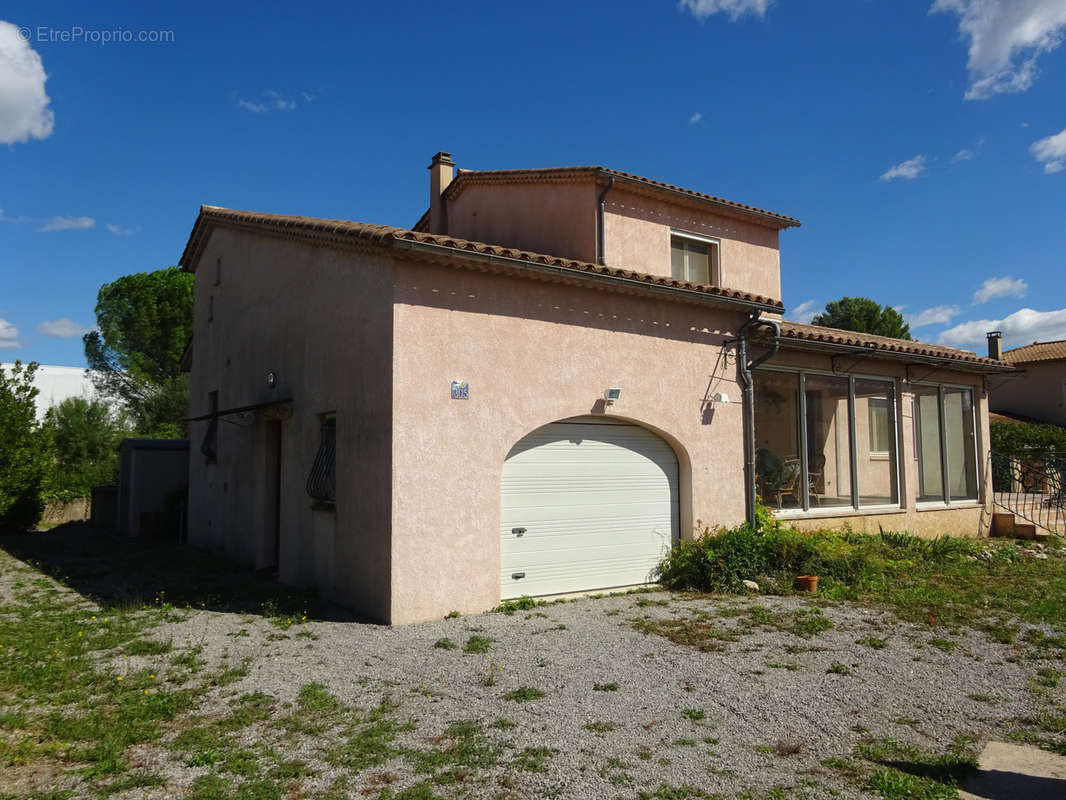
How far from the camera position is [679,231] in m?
13.5

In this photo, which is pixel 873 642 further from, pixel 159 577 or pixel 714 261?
pixel 159 577

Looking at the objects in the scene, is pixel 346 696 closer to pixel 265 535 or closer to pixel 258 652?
pixel 258 652

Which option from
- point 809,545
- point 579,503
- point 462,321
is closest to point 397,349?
point 462,321

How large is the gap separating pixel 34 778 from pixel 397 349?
4691 millimetres

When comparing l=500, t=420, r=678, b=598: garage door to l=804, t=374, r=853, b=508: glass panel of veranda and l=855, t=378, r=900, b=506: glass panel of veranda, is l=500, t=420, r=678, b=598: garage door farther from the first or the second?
l=855, t=378, r=900, b=506: glass panel of veranda

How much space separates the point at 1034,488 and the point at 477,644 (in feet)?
53.6

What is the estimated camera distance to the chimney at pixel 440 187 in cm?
1603

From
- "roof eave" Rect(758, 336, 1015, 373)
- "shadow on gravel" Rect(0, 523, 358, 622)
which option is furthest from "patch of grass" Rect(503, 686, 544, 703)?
"roof eave" Rect(758, 336, 1015, 373)

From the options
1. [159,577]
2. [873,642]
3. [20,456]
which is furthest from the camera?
[20,456]

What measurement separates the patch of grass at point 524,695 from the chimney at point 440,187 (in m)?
12.1

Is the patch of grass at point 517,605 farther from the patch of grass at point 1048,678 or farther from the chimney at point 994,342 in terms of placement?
Answer: the chimney at point 994,342

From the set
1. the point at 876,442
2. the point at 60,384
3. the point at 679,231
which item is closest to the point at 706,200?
Result: the point at 679,231

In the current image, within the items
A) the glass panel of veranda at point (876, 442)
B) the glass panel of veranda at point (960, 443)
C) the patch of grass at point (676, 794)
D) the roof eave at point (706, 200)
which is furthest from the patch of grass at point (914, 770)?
the glass panel of veranda at point (960, 443)

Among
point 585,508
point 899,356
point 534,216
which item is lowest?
point 585,508
